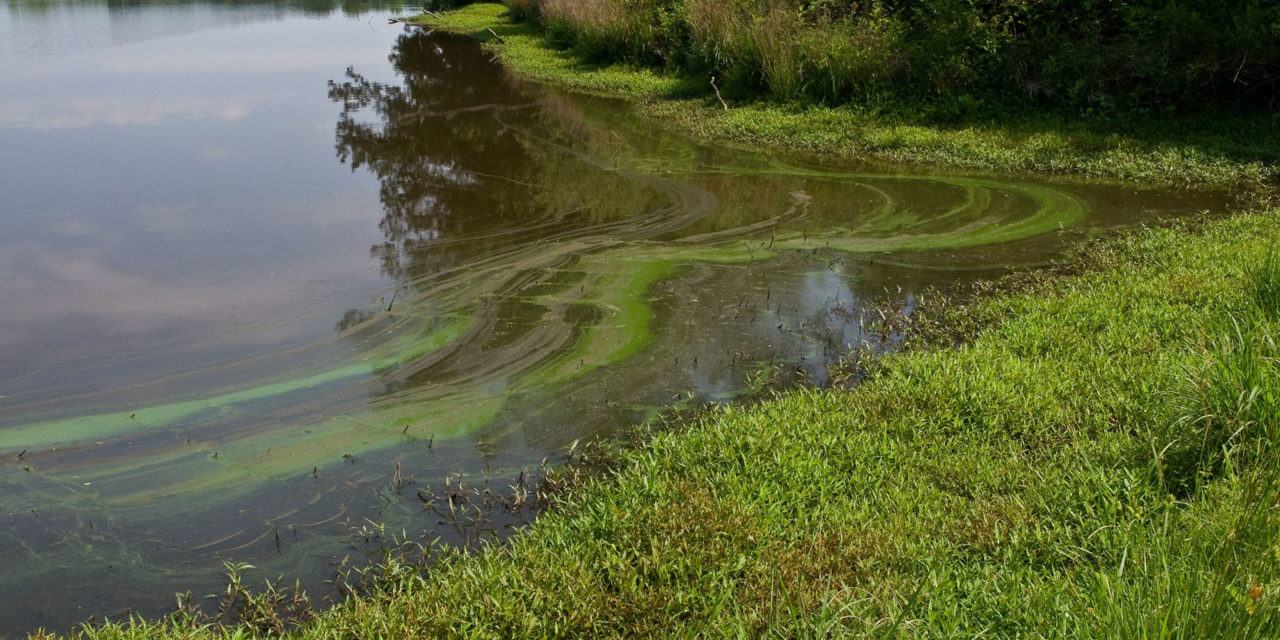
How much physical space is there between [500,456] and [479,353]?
3.77 ft

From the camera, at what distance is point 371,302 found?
6121 mm

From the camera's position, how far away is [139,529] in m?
3.71

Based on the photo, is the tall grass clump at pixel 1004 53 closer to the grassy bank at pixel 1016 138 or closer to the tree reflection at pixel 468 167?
the grassy bank at pixel 1016 138

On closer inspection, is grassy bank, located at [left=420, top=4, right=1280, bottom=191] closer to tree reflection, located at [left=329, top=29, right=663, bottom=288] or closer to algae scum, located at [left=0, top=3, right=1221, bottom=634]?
algae scum, located at [left=0, top=3, right=1221, bottom=634]

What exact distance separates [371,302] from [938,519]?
407cm

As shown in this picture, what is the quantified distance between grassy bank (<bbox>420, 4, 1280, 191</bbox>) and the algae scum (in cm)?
59

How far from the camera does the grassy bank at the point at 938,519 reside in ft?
8.75

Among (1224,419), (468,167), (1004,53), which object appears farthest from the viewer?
(1004,53)

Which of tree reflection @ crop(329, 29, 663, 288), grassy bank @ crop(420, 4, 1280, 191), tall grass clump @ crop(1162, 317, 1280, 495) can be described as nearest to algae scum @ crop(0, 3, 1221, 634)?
tree reflection @ crop(329, 29, 663, 288)

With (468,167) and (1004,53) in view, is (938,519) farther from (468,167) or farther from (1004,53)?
(1004,53)

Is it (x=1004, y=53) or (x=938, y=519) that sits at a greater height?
(x=1004, y=53)

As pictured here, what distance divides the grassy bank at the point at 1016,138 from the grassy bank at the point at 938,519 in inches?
193

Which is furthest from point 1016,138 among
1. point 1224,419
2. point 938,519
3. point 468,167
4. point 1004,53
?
point 938,519

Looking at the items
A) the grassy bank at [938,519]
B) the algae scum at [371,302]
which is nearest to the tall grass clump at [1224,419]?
the grassy bank at [938,519]
